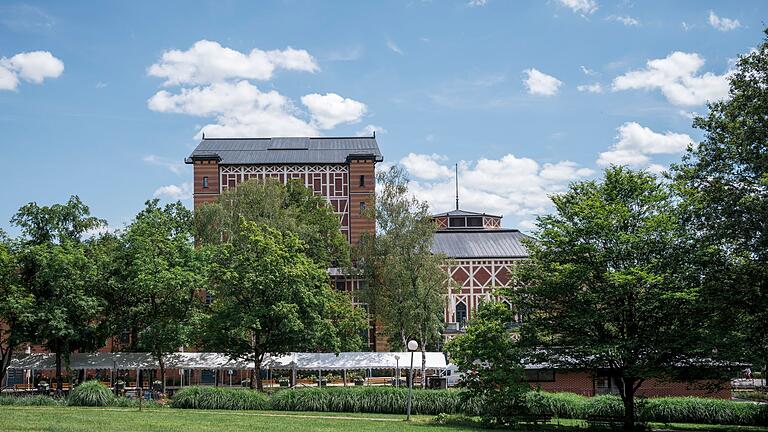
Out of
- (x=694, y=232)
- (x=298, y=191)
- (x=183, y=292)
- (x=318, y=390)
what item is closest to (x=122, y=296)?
(x=183, y=292)

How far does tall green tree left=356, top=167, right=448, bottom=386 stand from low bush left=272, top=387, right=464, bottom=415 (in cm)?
1295

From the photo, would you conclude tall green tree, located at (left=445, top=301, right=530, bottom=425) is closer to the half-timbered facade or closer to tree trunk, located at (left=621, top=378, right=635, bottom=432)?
tree trunk, located at (left=621, top=378, right=635, bottom=432)

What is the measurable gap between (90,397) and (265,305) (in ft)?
35.5

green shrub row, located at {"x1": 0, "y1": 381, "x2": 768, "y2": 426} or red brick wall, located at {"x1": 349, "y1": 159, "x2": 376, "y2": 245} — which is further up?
red brick wall, located at {"x1": 349, "y1": 159, "x2": 376, "y2": 245}

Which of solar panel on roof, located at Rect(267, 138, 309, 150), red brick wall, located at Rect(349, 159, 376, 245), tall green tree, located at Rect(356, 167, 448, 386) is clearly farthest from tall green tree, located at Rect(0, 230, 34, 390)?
solar panel on roof, located at Rect(267, 138, 309, 150)

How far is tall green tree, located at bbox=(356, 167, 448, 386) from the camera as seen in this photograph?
159 ft

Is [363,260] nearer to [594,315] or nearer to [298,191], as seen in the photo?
[298,191]

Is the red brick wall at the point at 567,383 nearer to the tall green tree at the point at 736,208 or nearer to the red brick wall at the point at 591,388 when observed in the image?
the red brick wall at the point at 591,388

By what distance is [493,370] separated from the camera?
1137 inches

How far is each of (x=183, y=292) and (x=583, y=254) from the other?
24.2 metres

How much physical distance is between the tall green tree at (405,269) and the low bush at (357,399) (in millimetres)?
12945

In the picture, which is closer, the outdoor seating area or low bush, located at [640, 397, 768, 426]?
low bush, located at [640, 397, 768, 426]

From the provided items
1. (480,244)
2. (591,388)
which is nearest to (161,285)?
(591,388)

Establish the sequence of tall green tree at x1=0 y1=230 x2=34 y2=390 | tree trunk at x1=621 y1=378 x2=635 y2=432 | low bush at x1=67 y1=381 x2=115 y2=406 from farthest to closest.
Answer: tall green tree at x1=0 y1=230 x2=34 y2=390
low bush at x1=67 y1=381 x2=115 y2=406
tree trunk at x1=621 y1=378 x2=635 y2=432
